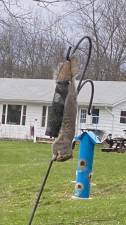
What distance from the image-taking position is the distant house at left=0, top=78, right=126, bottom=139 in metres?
35.0

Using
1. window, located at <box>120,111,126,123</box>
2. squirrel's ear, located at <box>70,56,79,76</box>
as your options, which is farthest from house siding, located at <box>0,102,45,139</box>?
squirrel's ear, located at <box>70,56,79,76</box>

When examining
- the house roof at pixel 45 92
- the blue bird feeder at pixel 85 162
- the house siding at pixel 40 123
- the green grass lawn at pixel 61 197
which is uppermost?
the house roof at pixel 45 92

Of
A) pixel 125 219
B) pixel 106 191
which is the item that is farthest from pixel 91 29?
pixel 125 219

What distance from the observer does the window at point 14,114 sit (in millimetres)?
37656

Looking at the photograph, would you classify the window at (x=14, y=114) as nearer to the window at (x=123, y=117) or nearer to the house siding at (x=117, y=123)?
the house siding at (x=117, y=123)

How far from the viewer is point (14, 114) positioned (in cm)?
3794

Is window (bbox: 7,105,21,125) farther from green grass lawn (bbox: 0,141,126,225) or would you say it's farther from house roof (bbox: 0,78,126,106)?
green grass lawn (bbox: 0,141,126,225)

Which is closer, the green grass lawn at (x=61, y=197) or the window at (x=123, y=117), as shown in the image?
the green grass lawn at (x=61, y=197)

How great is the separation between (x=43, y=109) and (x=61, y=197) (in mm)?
25723

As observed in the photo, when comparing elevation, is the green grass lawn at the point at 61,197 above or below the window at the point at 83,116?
below

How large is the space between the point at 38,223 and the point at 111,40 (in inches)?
1662

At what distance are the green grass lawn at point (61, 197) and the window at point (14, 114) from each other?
1751 cm

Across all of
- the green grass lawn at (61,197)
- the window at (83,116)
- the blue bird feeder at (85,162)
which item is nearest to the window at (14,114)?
the window at (83,116)

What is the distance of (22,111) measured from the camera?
37812 millimetres
